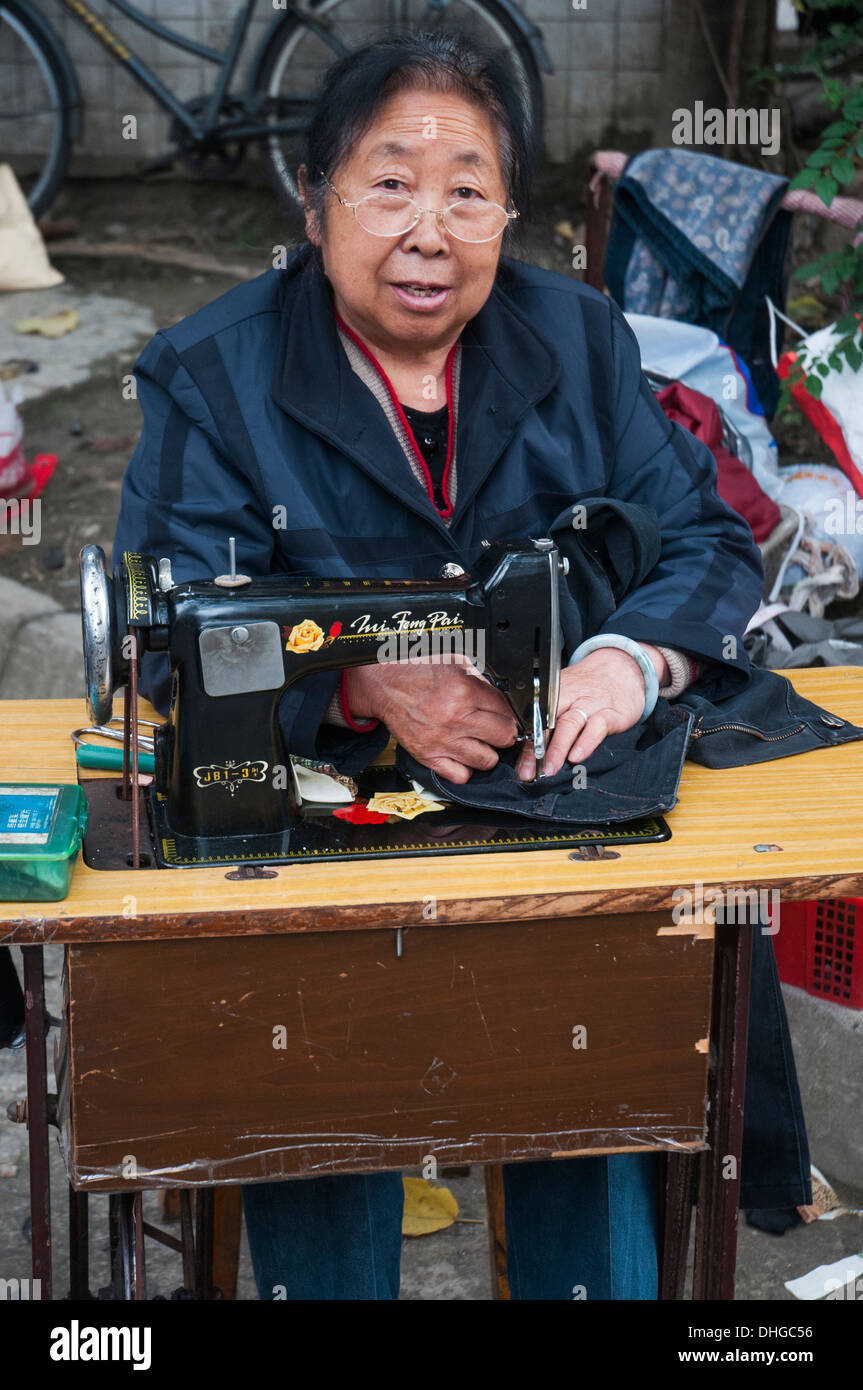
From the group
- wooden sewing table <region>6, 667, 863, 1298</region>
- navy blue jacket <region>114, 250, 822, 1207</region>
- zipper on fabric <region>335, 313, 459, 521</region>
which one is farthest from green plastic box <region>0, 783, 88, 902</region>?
zipper on fabric <region>335, 313, 459, 521</region>

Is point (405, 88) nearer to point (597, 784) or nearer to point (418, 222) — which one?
point (418, 222)

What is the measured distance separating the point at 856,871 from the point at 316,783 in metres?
0.65

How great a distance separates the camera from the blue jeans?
2.03m

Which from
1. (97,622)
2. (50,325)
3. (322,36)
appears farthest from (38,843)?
(322,36)

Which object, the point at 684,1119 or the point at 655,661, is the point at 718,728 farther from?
the point at 684,1119

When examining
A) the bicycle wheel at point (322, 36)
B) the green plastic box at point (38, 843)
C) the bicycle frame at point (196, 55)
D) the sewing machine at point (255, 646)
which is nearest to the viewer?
the green plastic box at point (38, 843)

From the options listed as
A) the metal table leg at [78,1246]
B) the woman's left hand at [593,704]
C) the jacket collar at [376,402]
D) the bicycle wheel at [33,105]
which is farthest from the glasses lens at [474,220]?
the bicycle wheel at [33,105]

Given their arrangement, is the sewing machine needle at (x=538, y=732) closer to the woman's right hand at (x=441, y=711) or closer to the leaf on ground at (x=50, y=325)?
the woman's right hand at (x=441, y=711)

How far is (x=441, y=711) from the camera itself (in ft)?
6.49

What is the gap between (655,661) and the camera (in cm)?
209

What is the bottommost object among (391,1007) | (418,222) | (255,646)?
(391,1007)

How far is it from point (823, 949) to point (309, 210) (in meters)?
1.49

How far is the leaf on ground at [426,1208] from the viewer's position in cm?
271

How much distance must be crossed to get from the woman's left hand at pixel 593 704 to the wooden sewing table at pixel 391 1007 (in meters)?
0.18
